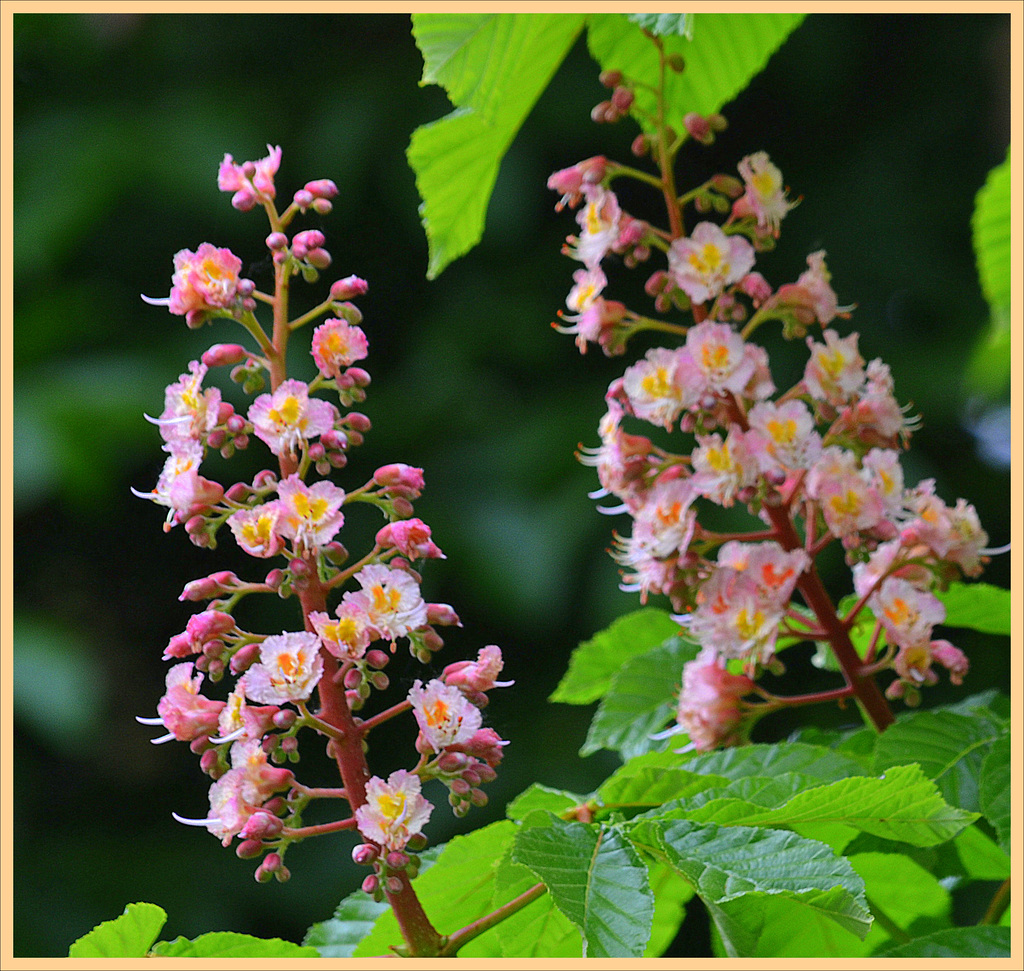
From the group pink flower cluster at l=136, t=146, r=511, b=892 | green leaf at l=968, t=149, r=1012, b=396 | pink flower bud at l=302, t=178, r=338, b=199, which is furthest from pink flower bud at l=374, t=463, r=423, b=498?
green leaf at l=968, t=149, r=1012, b=396

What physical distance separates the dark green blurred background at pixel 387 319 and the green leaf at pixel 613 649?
0.64 m

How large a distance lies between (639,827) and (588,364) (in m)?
1.26

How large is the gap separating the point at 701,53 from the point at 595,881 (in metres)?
0.45

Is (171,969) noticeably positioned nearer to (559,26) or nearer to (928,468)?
(559,26)

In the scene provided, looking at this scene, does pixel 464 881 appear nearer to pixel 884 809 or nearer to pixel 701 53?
pixel 884 809

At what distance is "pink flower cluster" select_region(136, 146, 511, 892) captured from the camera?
15.7 inches

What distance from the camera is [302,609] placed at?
16.4 inches

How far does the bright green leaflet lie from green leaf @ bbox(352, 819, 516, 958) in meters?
0.27

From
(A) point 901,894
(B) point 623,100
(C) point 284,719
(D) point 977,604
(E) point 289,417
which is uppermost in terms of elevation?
(B) point 623,100

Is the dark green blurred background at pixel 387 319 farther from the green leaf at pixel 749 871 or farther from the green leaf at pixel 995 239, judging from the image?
the green leaf at pixel 749 871

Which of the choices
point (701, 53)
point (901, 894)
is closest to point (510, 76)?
point (701, 53)

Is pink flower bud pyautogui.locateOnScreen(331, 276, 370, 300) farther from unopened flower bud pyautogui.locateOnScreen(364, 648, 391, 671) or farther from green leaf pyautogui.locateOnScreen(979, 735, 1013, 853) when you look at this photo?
green leaf pyautogui.locateOnScreen(979, 735, 1013, 853)

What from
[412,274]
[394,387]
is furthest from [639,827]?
[394,387]

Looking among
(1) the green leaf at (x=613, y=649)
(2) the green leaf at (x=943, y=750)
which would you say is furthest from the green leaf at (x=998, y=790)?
(1) the green leaf at (x=613, y=649)
